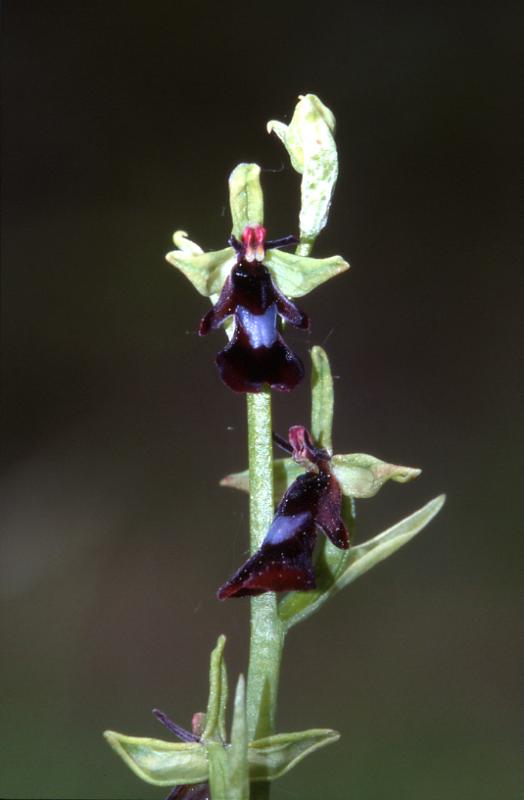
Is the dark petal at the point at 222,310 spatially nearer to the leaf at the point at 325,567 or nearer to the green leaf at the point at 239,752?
the leaf at the point at 325,567

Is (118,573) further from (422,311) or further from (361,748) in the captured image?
(422,311)

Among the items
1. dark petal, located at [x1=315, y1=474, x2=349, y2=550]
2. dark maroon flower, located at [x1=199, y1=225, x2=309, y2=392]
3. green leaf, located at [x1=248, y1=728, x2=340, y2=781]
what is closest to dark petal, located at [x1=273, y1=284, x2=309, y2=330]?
dark maroon flower, located at [x1=199, y1=225, x2=309, y2=392]

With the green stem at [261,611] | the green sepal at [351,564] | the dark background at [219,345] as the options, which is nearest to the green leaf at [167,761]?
the green stem at [261,611]

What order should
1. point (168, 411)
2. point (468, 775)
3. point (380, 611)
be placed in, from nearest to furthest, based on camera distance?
point (468, 775) → point (380, 611) → point (168, 411)

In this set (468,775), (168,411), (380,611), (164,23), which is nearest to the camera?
(468,775)

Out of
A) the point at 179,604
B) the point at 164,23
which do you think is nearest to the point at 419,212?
the point at 164,23

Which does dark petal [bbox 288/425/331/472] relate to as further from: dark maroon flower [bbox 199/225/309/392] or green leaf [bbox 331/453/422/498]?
dark maroon flower [bbox 199/225/309/392]

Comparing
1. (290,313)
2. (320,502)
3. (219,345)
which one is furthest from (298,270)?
(219,345)
